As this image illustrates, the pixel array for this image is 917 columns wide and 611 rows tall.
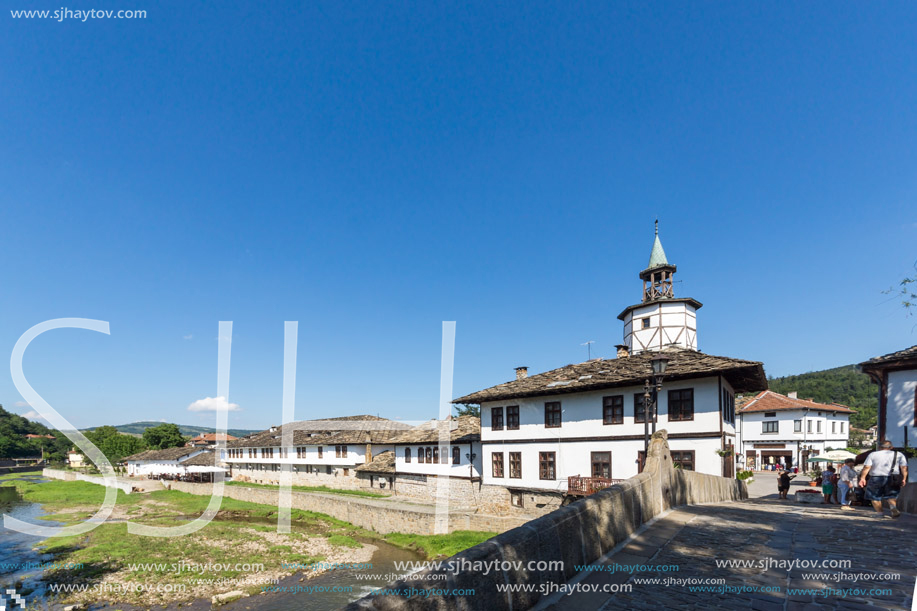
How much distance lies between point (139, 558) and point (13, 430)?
136 meters

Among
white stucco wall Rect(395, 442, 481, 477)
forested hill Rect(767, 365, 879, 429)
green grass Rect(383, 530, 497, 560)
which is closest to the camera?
green grass Rect(383, 530, 497, 560)

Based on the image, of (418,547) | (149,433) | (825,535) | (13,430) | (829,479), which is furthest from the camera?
(13,430)

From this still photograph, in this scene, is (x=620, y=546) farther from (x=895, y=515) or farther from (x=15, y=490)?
(x=15, y=490)

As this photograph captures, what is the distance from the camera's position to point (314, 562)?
21984 millimetres

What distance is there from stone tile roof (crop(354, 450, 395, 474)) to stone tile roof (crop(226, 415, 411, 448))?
4.41 ft

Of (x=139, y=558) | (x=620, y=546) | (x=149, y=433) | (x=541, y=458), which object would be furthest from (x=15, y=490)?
(x=620, y=546)

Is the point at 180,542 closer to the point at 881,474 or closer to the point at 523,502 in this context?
the point at 523,502

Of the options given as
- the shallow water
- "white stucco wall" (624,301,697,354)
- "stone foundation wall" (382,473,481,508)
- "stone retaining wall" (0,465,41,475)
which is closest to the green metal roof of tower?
"white stucco wall" (624,301,697,354)

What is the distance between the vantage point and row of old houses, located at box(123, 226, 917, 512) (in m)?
17.7

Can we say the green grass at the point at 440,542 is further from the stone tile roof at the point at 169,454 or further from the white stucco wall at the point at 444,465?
the stone tile roof at the point at 169,454

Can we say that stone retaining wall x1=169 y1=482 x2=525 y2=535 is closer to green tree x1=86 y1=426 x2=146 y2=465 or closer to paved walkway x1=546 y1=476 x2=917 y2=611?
paved walkway x1=546 y1=476 x2=917 y2=611

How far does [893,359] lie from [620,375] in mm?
9016

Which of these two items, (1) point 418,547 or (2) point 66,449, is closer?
(1) point 418,547

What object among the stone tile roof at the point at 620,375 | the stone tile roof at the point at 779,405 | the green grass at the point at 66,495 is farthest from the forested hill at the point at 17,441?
the stone tile roof at the point at 779,405
